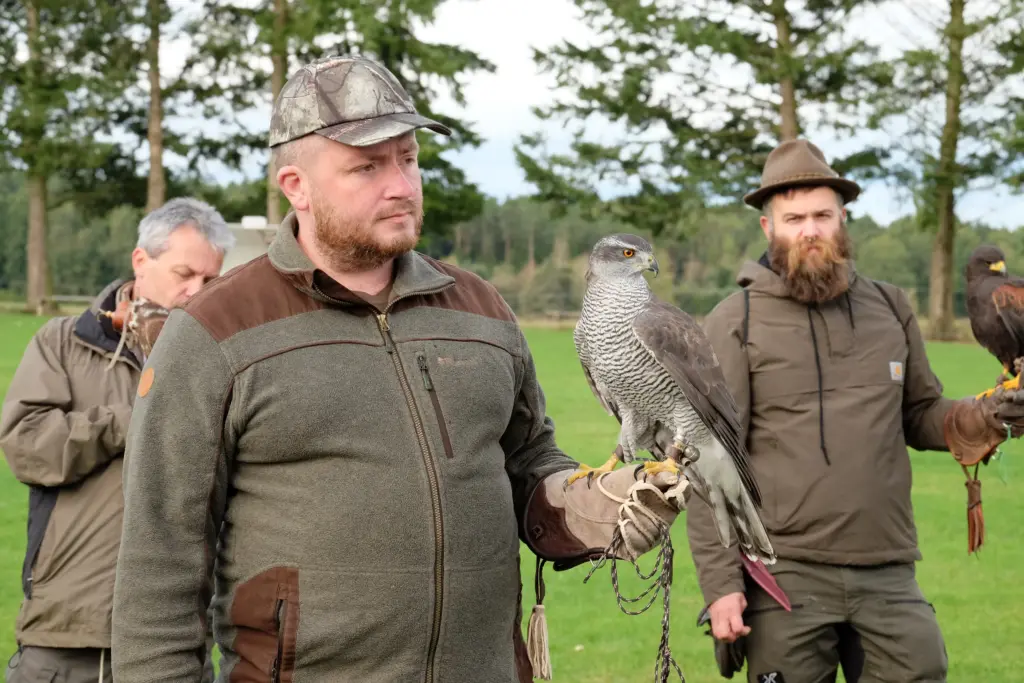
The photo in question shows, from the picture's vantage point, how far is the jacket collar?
2.27 m

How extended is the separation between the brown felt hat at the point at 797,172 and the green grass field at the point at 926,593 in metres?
1.14

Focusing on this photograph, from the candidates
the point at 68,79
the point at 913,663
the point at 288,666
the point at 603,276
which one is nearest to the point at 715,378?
the point at 603,276

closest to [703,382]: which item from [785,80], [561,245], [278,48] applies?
[785,80]

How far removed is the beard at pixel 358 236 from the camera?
2.26 meters

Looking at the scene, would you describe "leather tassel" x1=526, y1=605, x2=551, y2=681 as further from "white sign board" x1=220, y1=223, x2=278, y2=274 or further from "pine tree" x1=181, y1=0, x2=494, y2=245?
"pine tree" x1=181, y1=0, x2=494, y2=245

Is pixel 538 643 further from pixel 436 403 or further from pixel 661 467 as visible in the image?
pixel 436 403

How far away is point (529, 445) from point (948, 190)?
31434mm

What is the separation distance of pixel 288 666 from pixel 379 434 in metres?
0.47

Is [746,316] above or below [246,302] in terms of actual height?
below

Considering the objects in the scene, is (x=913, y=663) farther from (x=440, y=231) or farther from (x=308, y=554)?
(x=440, y=231)

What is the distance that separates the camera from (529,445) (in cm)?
276

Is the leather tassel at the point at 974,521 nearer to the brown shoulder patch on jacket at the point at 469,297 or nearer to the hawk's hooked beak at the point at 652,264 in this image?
the hawk's hooked beak at the point at 652,264

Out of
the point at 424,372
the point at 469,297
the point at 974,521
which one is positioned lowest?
the point at 974,521

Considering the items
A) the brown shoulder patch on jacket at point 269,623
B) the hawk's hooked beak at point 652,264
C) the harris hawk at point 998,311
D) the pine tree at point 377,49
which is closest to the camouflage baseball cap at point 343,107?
the brown shoulder patch on jacket at point 269,623
